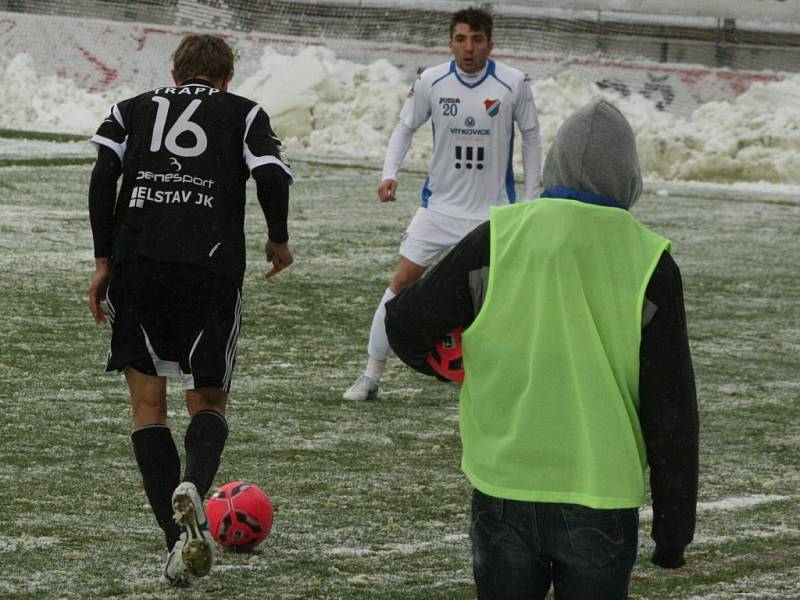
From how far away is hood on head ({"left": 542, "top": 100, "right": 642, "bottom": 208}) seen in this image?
3238 mm

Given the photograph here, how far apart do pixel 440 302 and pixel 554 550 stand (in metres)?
0.53

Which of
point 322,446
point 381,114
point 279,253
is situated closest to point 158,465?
point 279,253

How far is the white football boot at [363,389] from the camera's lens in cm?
852

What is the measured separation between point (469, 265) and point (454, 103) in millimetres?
5967

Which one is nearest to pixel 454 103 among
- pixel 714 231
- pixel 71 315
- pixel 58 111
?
pixel 71 315

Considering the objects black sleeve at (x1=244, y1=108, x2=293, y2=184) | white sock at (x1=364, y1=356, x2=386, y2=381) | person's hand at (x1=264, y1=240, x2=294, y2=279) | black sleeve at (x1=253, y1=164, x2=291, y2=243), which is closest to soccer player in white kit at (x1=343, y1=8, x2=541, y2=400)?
white sock at (x1=364, y1=356, x2=386, y2=381)

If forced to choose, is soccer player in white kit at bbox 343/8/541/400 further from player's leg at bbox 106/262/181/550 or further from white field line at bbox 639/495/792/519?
player's leg at bbox 106/262/181/550

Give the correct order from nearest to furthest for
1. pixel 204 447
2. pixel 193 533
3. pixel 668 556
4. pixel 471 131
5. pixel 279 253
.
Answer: pixel 668 556 → pixel 193 533 → pixel 204 447 → pixel 279 253 → pixel 471 131

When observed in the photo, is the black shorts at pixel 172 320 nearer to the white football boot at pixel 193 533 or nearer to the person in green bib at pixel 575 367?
the white football boot at pixel 193 533

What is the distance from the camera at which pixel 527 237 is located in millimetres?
3199

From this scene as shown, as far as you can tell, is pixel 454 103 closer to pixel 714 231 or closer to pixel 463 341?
pixel 463 341

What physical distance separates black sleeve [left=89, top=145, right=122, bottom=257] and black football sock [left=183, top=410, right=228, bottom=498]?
63cm

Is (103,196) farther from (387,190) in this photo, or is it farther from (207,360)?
(387,190)

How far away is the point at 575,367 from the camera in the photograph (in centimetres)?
319
